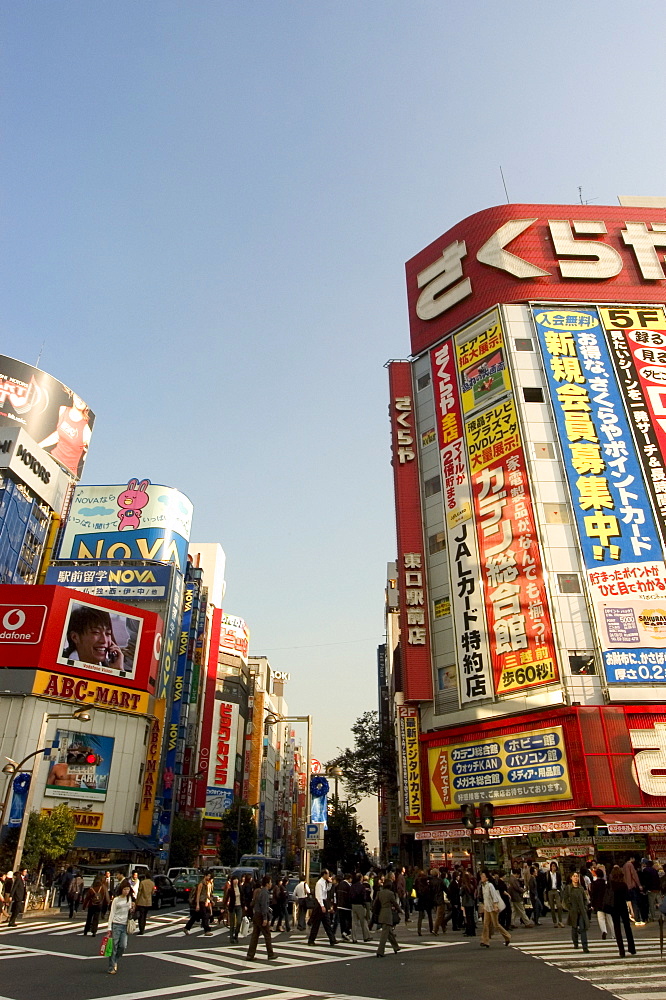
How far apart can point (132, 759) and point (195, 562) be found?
3914cm

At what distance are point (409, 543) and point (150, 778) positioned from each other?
27693 mm

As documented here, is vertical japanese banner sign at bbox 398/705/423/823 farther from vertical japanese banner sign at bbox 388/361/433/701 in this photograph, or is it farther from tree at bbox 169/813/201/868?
tree at bbox 169/813/201/868

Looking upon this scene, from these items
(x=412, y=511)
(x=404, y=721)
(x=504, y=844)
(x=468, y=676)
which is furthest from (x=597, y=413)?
(x=504, y=844)

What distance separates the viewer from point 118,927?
Result: 546 inches

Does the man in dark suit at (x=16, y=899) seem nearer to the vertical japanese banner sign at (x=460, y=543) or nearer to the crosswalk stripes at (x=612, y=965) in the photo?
the crosswalk stripes at (x=612, y=965)

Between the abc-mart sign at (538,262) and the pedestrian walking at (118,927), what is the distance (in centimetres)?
4096

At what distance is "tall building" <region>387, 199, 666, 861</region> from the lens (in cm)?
3256

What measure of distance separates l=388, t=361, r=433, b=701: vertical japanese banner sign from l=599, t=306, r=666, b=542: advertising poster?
12.9 meters

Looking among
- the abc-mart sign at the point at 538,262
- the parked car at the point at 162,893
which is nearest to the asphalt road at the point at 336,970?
the parked car at the point at 162,893

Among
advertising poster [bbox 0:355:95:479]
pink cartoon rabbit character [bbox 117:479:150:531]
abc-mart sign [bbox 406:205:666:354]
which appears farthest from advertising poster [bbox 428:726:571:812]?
advertising poster [bbox 0:355:95:479]

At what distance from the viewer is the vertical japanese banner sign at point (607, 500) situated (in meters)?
34.5

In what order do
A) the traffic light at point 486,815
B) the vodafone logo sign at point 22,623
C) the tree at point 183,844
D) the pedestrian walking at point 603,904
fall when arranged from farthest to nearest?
1. the tree at point 183,844
2. the vodafone logo sign at point 22,623
3. the traffic light at point 486,815
4. the pedestrian walking at point 603,904

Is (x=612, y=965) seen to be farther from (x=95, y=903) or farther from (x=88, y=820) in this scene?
(x=88, y=820)

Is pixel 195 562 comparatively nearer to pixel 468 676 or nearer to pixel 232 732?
pixel 232 732
